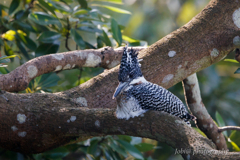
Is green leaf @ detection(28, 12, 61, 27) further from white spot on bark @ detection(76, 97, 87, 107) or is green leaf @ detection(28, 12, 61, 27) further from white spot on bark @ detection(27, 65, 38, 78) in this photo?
white spot on bark @ detection(76, 97, 87, 107)

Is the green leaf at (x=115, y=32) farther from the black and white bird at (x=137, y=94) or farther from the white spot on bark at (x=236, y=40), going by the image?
the white spot on bark at (x=236, y=40)

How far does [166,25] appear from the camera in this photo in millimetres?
7410

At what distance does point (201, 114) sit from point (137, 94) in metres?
1.08

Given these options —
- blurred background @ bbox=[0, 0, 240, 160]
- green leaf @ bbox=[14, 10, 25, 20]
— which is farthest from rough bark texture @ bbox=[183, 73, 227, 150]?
green leaf @ bbox=[14, 10, 25, 20]

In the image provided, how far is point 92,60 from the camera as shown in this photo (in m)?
2.15

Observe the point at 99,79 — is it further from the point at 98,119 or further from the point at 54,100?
the point at 98,119

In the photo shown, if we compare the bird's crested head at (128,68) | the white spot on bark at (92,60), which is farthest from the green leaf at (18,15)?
the bird's crested head at (128,68)

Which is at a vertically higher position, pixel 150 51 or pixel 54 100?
pixel 150 51

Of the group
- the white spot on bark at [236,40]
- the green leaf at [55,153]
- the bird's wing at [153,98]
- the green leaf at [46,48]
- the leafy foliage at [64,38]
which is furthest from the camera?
the green leaf at [46,48]

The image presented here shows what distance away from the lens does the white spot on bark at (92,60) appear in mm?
2133

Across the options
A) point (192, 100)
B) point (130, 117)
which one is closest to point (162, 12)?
point (192, 100)

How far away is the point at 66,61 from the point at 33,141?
0.74 metres

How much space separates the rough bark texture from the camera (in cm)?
234

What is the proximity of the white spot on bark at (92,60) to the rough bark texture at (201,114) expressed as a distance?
0.88m
